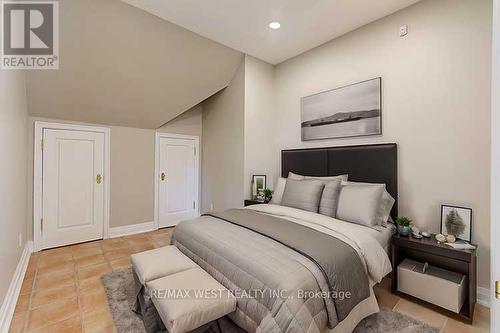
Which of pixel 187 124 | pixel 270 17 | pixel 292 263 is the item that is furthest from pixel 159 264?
pixel 187 124

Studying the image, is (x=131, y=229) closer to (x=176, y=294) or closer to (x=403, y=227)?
(x=176, y=294)

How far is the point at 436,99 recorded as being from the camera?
2.40 meters

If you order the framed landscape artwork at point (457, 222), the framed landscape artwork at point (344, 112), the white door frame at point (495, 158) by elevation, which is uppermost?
the framed landscape artwork at point (344, 112)

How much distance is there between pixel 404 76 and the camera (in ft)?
8.58

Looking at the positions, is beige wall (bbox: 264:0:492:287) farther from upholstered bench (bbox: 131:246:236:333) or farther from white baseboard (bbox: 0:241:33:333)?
white baseboard (bbox: 0:241:33:333)

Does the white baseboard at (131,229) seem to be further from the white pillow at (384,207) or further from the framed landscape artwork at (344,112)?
the white pillow at (384,207)

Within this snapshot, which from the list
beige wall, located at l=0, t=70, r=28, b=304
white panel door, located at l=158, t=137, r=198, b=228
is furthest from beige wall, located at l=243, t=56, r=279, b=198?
beige wall, located at l=0, t=70, r=28, b=304

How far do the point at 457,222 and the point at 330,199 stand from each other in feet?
3.61

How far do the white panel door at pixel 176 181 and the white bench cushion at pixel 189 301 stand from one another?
9.82ft

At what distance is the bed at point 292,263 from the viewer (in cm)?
134

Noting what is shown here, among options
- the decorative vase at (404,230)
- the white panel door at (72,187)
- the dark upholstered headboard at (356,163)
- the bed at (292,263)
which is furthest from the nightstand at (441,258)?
the white panel door at (72,187)

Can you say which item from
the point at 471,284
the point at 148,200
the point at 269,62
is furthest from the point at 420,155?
the point at 148,200

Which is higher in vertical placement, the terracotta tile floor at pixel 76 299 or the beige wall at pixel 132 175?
the beige wall at pixel 132 175

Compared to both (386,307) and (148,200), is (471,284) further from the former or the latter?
(148,200)
